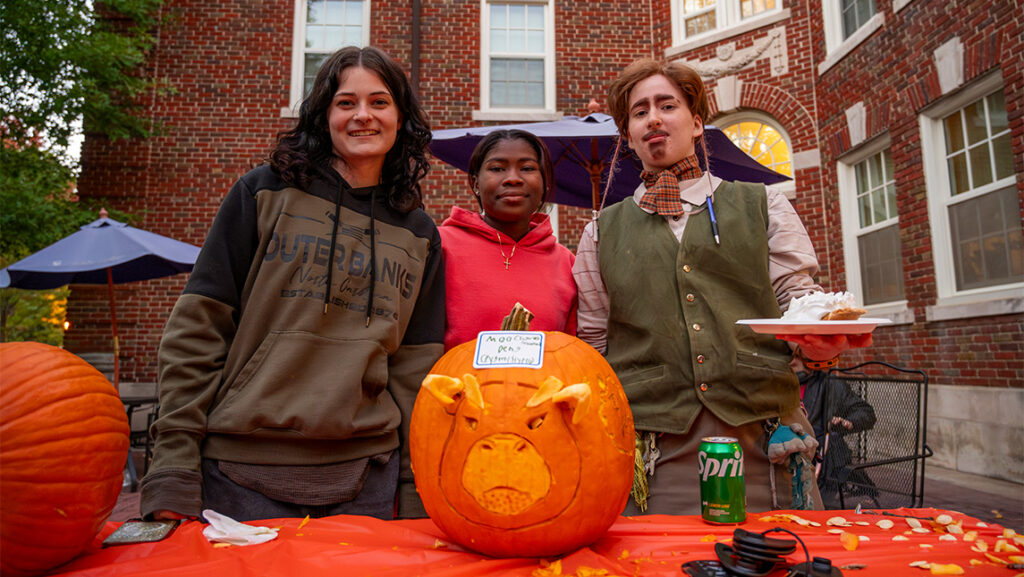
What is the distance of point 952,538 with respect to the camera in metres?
1.17

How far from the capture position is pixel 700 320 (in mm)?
1637

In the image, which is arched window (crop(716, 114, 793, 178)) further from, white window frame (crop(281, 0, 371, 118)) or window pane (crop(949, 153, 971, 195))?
white window frame (crop(281, 0, 371, 118))

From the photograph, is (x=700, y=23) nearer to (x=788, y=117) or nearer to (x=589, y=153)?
(x=788, y=117)

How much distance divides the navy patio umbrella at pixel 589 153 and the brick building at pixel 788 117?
201cm

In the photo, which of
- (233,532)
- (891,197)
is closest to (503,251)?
(233,532)

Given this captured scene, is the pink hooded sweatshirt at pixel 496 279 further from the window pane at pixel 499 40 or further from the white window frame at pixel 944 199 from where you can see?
the window pane at pixel 499 40

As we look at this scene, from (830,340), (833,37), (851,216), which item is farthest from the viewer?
(833,37)

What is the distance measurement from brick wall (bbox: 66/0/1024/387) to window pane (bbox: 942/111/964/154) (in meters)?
0.66

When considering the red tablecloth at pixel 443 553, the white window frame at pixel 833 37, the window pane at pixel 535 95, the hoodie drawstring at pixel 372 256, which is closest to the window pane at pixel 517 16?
the window pane at pixel 535 95

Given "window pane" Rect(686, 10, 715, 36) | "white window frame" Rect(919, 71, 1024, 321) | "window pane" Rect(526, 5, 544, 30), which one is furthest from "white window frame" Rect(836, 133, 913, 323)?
"window pane" Rect(526, 5, 544, 30)

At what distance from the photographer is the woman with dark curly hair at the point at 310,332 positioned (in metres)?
1.41

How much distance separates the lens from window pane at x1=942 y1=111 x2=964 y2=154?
545 cm

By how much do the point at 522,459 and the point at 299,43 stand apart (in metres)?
8.66

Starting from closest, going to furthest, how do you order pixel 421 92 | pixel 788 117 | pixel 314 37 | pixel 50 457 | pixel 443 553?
pixel 50 457, pixel 443 553, pixel 788 117, pixel 421 92, pixel 314 37
